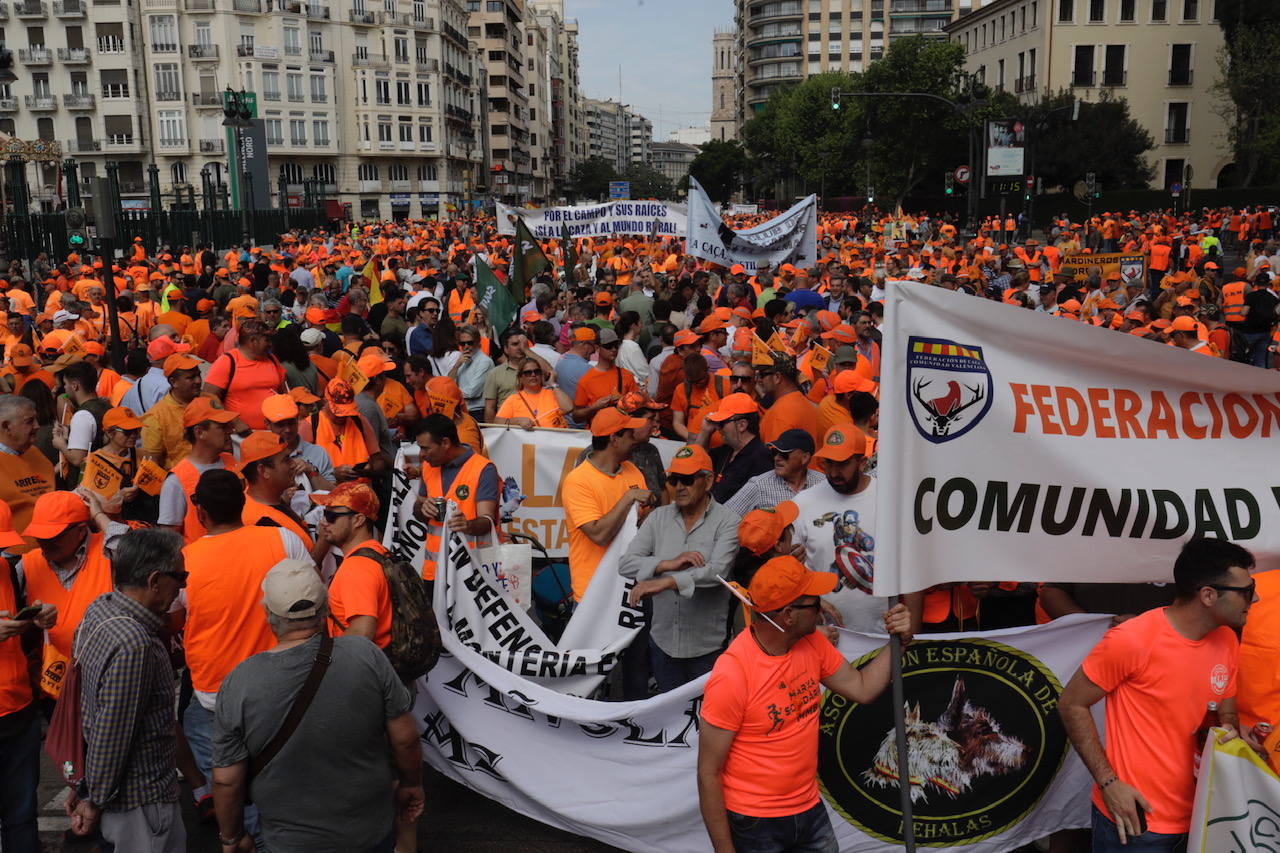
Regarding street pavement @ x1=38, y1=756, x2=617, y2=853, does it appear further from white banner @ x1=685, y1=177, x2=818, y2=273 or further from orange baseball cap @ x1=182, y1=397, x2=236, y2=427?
white banner @ x1=685, y1=177, x2=818, y2=273

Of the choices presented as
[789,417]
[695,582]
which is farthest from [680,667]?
[789,417]

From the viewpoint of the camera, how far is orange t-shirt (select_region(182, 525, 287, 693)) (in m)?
4.27

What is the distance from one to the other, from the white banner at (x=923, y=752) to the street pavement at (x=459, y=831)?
0.61 ft

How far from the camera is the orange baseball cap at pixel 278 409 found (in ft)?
19.4

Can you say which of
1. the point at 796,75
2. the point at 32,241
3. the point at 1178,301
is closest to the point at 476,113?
the point at 796,75

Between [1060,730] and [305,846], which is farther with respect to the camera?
[1060,730]

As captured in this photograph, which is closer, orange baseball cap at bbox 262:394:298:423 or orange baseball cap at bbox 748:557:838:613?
orange baseball cap at bbox 748:557:838:613

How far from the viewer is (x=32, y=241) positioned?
27812 mm

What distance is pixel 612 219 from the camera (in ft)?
56.2

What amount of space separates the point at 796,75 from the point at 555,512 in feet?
457

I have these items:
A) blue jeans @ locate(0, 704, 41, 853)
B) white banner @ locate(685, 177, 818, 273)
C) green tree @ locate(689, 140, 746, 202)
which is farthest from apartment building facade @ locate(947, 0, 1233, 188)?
blue jeans @ locate(0, 704, 41, 853)

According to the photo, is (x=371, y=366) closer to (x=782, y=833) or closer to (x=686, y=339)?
(x=686, y=339)

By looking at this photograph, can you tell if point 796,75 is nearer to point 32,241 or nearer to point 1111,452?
point 32,241

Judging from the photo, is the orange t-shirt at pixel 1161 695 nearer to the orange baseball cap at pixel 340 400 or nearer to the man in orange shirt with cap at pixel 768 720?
the man in orange shirt with cap at pixel 768 720
